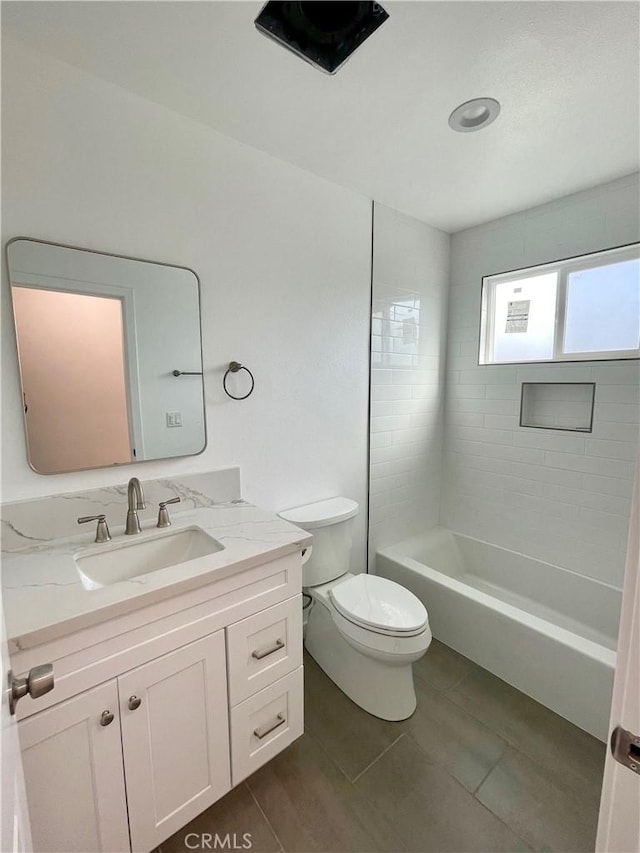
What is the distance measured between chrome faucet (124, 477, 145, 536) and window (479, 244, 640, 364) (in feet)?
7.41

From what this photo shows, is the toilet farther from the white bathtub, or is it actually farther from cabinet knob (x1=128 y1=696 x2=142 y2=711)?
cabinet knob (x1=128 y1=696 x2=142 y2=711)

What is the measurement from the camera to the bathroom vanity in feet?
2.87

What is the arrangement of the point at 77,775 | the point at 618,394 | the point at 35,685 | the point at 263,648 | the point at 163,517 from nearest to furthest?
the point at 35,685
the point at 77,775
the point at 263,648
the point at 163,517
the point at 618,394

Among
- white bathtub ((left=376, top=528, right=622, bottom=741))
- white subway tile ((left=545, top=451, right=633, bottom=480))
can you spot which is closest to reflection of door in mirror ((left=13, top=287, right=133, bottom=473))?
white bathtub ((left=376, top=528, right=622, bottom=741))

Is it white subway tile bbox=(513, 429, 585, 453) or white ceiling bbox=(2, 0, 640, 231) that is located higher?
white ceiling bbox=(2, 0, 640, 231)

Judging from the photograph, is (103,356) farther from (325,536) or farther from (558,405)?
(558,405)

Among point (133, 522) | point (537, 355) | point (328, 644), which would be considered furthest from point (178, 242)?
point (537, 355)

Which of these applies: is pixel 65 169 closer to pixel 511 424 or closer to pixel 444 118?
pixel 444 118

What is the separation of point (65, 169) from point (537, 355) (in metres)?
2.54

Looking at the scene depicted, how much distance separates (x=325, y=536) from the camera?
73.6 inches

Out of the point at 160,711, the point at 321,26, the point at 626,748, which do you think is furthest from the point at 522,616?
the point at 321,26

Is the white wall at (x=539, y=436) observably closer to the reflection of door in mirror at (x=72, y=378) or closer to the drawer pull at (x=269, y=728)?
the drawer pull at (x=269, y=728)

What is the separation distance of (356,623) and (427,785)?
0.58 m

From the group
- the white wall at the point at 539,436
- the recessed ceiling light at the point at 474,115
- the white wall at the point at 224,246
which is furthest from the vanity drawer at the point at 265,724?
the recessed ceiling light at the point at 474,115
